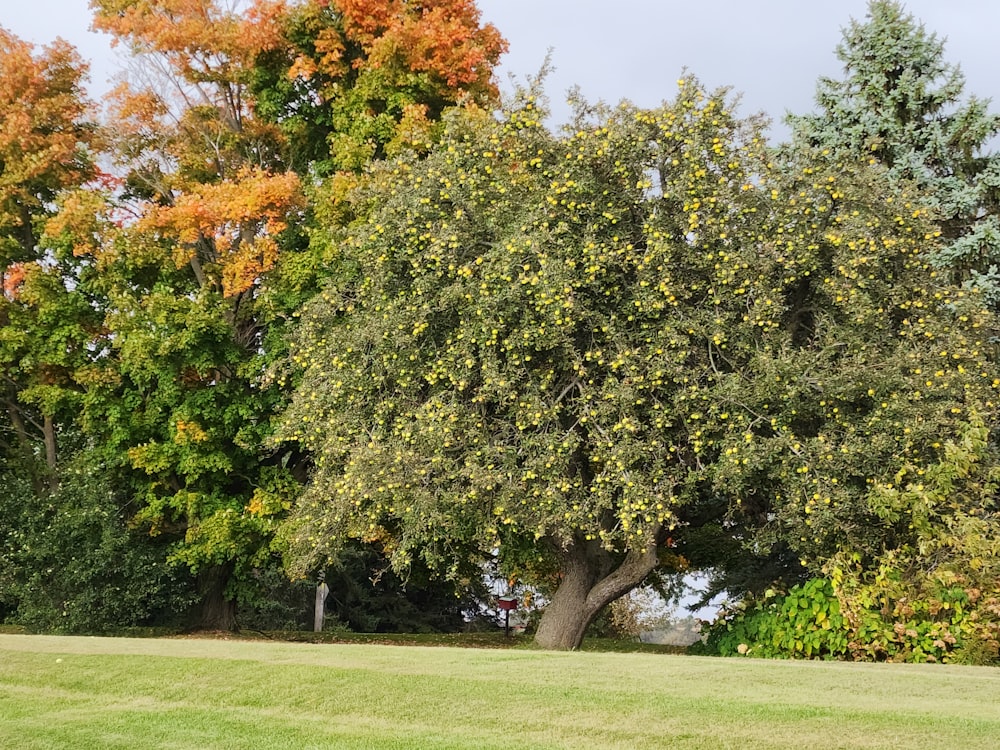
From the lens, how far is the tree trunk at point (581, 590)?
17.0m

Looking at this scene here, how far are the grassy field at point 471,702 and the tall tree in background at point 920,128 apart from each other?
10064 mm

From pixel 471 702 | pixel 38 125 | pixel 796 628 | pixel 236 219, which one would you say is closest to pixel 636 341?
pixel 796 628

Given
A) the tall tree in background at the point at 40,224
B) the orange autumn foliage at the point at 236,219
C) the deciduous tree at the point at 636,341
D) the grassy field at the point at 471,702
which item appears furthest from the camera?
the tall tree in background at the point at 40,224

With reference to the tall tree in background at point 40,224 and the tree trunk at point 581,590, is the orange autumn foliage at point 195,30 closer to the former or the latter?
the tall tree in background at point 40,224

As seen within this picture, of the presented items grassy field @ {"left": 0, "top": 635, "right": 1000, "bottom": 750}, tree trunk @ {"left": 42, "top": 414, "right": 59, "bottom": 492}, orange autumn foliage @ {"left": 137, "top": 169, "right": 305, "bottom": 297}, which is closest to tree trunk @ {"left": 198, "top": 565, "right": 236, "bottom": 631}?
tree trunk @ {"left": 42, "top": 414, "right": 59, "bottom": 492}

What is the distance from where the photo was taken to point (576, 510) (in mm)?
14328

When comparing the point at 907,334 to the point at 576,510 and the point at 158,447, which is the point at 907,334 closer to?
the point at 576,510

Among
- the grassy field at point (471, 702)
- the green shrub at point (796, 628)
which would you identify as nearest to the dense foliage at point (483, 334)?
the green shrub at point (796, 628)

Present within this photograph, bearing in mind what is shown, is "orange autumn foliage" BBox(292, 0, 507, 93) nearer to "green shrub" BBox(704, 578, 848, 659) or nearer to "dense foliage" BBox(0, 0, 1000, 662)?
"dense foliage" BBox(0, 0, 1000, 662)

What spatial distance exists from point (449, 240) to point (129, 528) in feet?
31.7

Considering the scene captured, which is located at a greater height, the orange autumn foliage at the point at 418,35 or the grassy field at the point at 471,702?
the orange autumn foliage at the point at 418,35

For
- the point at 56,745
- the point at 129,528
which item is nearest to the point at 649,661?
the point at 56,745

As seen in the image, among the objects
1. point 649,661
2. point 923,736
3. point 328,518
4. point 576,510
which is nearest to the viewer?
point 923,736

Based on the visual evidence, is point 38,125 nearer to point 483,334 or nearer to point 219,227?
point 219,227
